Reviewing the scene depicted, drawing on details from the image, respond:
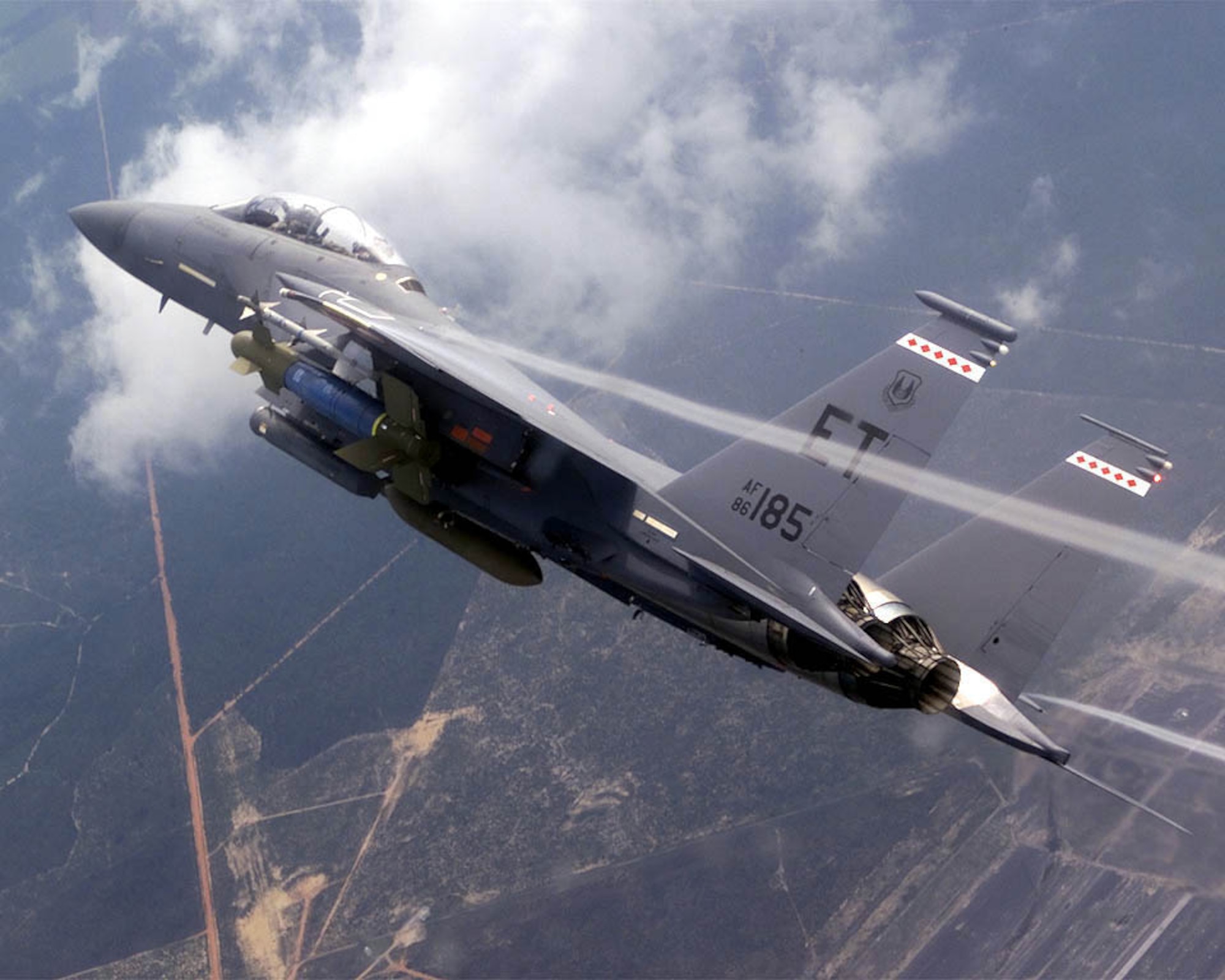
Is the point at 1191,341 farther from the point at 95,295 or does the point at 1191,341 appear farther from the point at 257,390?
the point at 95,295

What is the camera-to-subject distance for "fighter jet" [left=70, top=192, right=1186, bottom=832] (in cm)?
1923

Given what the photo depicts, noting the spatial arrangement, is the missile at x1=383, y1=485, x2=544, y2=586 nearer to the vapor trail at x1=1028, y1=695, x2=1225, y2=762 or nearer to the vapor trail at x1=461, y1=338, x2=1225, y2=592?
the vapor trail at x1=461, y1=338, x2=1225, y2=592

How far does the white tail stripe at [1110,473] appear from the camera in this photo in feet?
68.0

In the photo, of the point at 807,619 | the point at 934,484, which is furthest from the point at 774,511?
the point at 934,484

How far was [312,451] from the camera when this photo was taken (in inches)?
910

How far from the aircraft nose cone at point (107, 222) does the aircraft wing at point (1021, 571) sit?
18775mm

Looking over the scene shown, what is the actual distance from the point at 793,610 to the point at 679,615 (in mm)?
2608

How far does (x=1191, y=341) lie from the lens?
59.9 m

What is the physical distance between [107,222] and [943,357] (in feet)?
63.9

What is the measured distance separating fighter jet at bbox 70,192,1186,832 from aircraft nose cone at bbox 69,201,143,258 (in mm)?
5929

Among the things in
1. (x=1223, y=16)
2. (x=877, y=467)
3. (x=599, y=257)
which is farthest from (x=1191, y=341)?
(x=877, y=467)

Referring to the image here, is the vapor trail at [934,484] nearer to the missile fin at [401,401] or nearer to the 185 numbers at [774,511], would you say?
the missile fin at [401,401]

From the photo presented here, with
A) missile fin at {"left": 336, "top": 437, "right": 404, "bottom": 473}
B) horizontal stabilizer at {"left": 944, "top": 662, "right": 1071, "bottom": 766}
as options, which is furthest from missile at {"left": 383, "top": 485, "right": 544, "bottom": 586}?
horizontal stabilizer at {"left": 944, "top": 662, "right": 1071, "bottom": 766}

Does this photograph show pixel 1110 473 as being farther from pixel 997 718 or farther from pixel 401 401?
pixel 401 401
